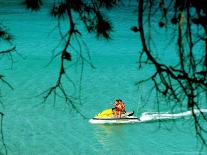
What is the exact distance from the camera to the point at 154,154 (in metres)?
11.7

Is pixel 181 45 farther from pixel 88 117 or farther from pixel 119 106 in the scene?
pixel 88 117

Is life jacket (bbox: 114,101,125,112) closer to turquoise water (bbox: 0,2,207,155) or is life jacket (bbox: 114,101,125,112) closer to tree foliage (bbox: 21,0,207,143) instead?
turquoise water (bbox: 0,2,207,155)

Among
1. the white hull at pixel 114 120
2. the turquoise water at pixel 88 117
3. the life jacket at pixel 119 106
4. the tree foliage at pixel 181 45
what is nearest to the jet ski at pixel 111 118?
the white hull at pixel 114 120

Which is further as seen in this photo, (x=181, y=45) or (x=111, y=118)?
(x=111, y=118)

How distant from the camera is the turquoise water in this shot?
40.0ft

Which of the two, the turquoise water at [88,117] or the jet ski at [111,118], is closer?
the turquoise water at [88,117]

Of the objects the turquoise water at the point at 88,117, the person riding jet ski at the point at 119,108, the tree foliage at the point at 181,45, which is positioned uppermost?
the tree foliage at the point at 181,45

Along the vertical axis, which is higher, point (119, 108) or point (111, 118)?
point (119, 108)

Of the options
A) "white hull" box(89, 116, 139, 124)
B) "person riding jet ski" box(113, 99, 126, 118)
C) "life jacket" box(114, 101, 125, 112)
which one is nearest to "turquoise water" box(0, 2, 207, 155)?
"white hull" box(89, 116, 139, 124)

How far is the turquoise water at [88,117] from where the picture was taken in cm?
1220

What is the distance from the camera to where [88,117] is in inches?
551

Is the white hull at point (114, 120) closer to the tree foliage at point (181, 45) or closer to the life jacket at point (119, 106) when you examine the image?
the life jacket at point (119, 106)

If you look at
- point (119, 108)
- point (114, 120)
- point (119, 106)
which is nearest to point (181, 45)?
point (119, 106)

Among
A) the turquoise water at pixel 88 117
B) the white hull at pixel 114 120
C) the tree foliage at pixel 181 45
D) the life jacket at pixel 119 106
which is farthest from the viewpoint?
the white hull at pixel 114 120
